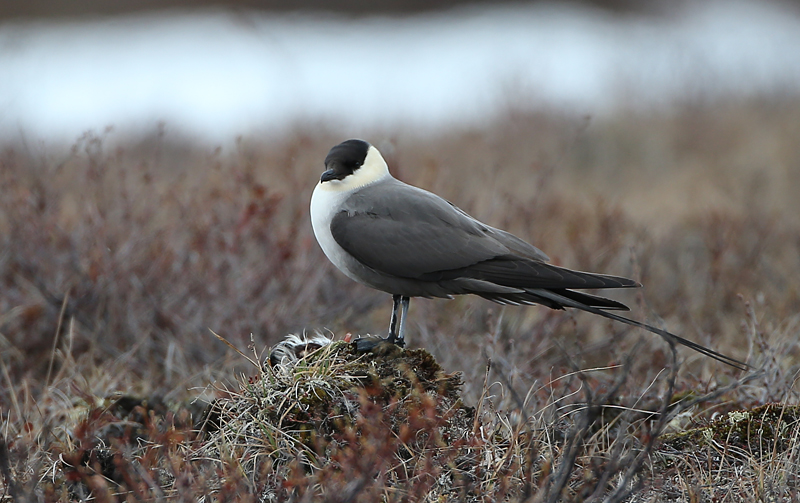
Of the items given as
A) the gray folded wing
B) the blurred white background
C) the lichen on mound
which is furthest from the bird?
the blurred white background

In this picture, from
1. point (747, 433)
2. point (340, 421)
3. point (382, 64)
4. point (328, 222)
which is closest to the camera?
point (340, 421)

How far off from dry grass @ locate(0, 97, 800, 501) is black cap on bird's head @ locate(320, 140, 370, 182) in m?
0.92

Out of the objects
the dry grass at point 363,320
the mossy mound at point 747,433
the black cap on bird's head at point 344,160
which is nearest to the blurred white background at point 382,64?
the dry grass at point 363,320

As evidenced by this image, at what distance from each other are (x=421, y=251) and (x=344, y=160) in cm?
56

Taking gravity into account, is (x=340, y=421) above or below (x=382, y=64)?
below

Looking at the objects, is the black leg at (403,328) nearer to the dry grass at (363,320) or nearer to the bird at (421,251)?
the bird at (421,251)

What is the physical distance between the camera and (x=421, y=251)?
304 centimetres

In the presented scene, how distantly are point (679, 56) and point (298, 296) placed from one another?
8164 mm

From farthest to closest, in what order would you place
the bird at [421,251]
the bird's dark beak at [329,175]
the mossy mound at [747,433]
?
the bird's dark beak at [329,175] → the bird at [421,251] → the mossy mound at [747,433]

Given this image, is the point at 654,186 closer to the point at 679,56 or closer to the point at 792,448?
the point at 679,56

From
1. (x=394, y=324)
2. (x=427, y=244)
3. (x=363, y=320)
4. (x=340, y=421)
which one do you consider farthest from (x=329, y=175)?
(x=363, y=320)

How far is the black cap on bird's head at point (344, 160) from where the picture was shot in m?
3.26

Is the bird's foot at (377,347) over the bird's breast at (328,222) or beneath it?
beneath

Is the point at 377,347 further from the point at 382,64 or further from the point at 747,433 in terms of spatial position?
the point at 382,64
